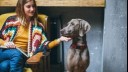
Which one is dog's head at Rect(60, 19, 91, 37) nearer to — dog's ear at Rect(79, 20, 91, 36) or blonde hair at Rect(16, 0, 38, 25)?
Answer: dog's ear at Rect(79, 20, 91, 36)

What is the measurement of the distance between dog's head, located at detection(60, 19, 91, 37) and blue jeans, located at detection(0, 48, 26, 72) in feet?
0.88

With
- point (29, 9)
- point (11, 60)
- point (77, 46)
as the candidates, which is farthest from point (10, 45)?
point (77, 46)

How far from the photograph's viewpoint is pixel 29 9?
176cm

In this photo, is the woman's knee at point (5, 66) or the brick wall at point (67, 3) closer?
the woman's knee at point (5, 66)

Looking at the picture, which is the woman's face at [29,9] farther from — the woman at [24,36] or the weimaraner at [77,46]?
the weimaraner at [77,46]

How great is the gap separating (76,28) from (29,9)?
279 millimetres

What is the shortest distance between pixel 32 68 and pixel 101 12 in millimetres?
537

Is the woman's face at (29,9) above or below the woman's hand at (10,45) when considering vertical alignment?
above

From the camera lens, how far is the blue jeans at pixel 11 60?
1712 mm

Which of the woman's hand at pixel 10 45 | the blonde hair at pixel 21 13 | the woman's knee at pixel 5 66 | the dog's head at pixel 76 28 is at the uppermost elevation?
the blonde hair at pixel 21 13

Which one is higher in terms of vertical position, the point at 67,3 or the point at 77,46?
the point at 67,3

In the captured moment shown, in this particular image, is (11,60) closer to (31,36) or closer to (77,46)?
(31,36)

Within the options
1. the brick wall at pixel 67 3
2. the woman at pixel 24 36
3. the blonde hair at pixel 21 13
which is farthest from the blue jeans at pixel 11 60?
the brick wall at pixel 67 3

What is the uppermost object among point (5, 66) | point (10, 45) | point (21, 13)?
point (21, 13)
